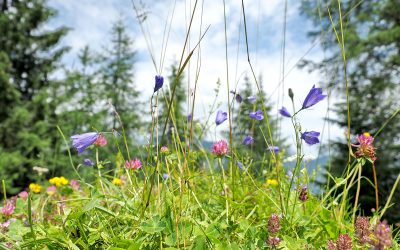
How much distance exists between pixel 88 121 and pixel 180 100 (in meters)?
4.74

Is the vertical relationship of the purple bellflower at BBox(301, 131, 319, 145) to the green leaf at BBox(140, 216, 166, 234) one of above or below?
above

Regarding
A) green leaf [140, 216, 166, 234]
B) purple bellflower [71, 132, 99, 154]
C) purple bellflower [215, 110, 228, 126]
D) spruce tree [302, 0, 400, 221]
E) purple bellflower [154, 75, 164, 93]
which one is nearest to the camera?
green leaf [140, 216, 166, 234]

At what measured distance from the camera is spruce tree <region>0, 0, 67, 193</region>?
11.3m

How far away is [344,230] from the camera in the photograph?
1210 millimetres

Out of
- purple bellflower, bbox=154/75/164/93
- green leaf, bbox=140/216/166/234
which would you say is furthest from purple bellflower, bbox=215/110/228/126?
green leaf, bbox=140/216/166/234

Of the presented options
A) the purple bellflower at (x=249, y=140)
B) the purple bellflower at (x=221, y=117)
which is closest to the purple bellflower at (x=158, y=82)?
the purple bellflower at (x=249, y=140)

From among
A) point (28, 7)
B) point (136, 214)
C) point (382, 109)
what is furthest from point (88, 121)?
point (136, 214)

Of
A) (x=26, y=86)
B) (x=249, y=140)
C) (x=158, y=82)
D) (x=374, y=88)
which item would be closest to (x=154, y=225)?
(x=158, y=82)

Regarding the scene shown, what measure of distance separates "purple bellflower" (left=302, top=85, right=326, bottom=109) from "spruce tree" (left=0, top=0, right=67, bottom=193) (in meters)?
10.8

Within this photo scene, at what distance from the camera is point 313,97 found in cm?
112

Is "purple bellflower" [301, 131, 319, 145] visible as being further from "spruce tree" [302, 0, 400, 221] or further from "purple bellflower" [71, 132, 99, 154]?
"spruce tree" [302, 0, 400, 221]

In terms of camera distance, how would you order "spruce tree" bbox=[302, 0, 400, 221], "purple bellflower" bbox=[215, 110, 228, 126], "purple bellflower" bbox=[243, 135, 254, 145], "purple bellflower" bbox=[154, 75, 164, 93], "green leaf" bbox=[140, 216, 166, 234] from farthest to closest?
"spruce tree" bbox=[302, 0, 400, 221] < "purple bellflower" bbox=[215, 110, 228, 126] < "purple bellflower" bbox=[243, 135, 254, 145] < "purple bellflower" bbox=[154, 75, 164, 93] < "green leaf" bbox=[140, 216, 166, 234]

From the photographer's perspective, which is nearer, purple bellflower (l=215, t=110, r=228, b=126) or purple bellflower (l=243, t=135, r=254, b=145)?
purple bellflower (l=243, t=135, r=254, b=145)

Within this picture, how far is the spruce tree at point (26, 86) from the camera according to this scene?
37.1ft
